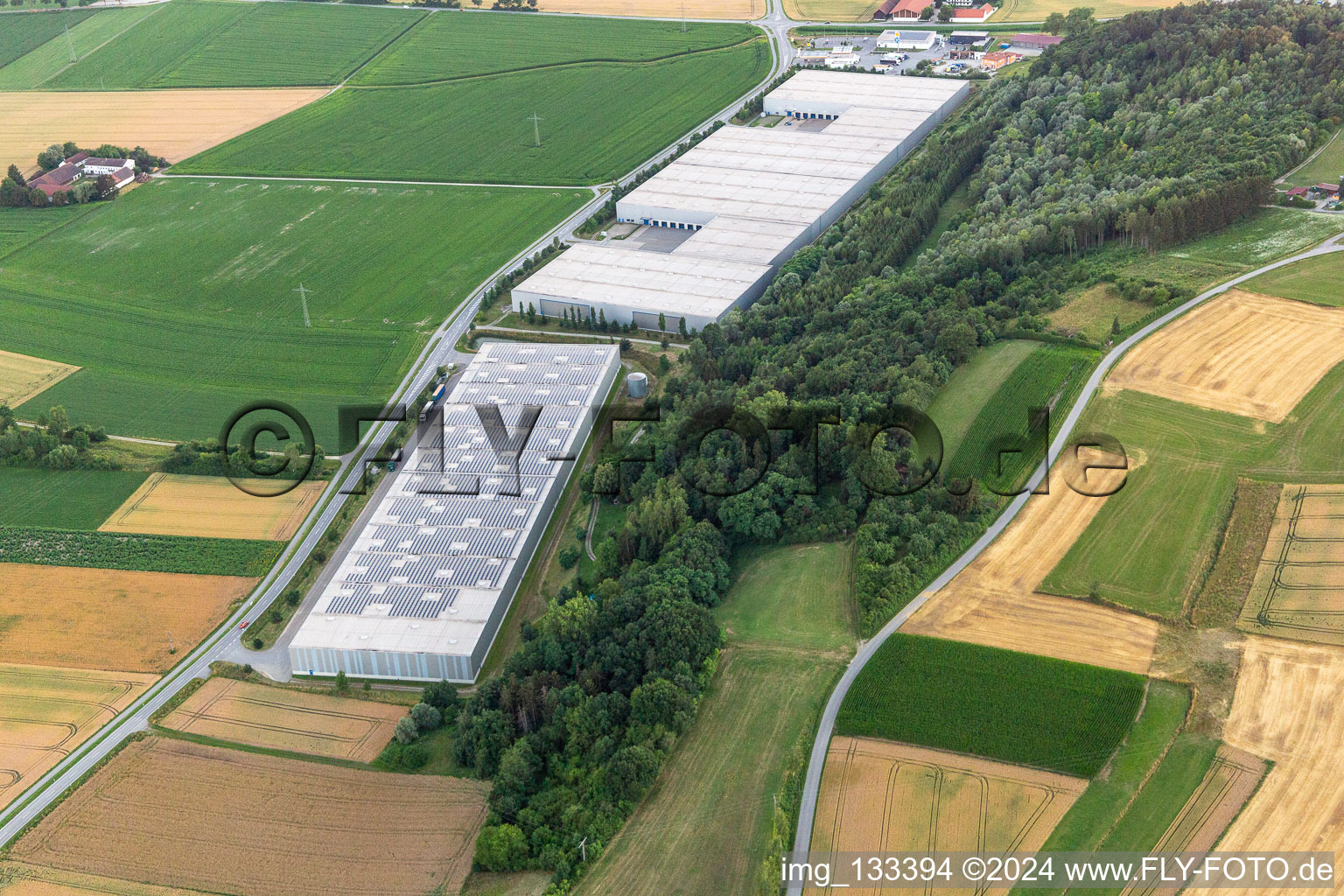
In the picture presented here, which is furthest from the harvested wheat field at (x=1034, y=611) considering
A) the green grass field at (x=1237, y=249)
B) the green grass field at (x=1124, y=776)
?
the green grass field at (x=1237, y=249)

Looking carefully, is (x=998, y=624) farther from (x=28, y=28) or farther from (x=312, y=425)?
(x=28, y=28)

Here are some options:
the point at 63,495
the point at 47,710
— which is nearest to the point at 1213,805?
the point at 47,710

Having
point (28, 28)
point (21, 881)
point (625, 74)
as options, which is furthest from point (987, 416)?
point (28, 28)

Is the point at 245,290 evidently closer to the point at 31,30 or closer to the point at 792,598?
the point at 792,598

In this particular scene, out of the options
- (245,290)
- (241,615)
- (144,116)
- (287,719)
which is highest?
(144,116)

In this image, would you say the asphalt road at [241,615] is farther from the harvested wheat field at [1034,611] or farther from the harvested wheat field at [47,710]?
the harvested wheat field at [1034,611]
